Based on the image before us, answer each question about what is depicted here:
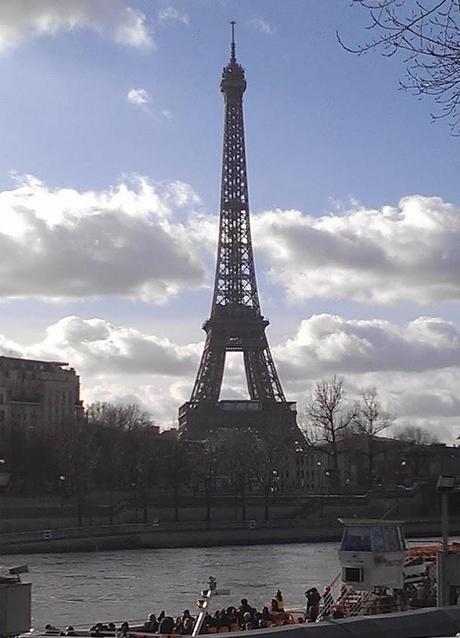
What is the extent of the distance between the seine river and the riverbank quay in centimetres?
176

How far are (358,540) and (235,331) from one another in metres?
74.3

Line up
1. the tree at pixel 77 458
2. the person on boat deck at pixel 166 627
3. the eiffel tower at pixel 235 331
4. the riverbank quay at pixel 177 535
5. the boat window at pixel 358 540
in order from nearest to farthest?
the person on boat deck at pixel 166 627 → the boat window at pixel 358 540 → the riverbank quay at pixel 177 535 → the tree at pixel 77 458 → the eiffel tower at pixel 235 331

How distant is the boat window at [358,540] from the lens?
70.1 ft

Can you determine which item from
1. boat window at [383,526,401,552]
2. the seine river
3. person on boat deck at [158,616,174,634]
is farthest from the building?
person on boat deck at [158,616,174,634]

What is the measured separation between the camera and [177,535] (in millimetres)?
62844

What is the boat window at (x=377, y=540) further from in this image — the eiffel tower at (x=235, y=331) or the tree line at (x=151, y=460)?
the eiffel tower at (x=235, y=331)

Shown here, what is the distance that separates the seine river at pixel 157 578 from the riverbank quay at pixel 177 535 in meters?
1.76

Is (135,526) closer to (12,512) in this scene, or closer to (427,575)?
(12,512)

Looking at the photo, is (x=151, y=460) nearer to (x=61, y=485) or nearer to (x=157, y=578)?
(x=61, y=485)

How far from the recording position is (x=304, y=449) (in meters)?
96.3

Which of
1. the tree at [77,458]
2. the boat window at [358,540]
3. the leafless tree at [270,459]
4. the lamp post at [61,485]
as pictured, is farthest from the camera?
the leafless tree at [270,459]

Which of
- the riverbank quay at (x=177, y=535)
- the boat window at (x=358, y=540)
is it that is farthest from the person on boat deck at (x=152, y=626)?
the riverbank quay at (x=177, y=535)

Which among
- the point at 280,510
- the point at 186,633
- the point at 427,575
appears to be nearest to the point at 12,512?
the point at 280,510

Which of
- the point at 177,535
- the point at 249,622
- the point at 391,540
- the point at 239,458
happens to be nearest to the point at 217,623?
the point at 249,622
